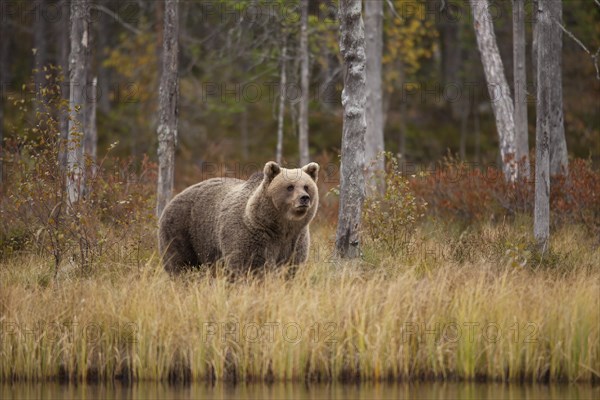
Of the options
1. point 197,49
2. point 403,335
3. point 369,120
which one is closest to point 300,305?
point 403,335

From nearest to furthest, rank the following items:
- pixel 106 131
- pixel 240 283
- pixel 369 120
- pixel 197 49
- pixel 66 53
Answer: pixel 240 283 → pixel 369 120 → pixel 66 53 → pixel 197 49 → pixel 106 131

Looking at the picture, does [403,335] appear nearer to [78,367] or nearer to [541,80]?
[78,367]

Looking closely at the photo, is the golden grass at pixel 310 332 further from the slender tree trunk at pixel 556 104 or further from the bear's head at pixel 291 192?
the slender tree trunk at pixel 556 104

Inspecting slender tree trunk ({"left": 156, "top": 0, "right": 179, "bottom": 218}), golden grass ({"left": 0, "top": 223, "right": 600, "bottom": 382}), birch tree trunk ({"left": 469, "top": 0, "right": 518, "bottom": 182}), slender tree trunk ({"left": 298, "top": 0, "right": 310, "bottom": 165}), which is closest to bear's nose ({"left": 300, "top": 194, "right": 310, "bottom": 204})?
golden grass ({"left": 0, "top": 223, "right": 600, "bottom": 382})

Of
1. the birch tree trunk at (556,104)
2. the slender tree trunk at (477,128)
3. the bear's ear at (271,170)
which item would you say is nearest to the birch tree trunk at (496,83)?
the birch tree trunk at (556,104)

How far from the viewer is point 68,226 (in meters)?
10.9

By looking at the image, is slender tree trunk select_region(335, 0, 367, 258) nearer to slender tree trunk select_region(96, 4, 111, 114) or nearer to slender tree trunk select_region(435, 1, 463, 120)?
slender tree trunk select_region(96, 4, 111, 114)

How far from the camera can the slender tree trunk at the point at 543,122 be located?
437 inches

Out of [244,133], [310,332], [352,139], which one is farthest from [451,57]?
[310,332]

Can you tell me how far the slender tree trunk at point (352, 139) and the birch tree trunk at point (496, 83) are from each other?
5453 millimetres

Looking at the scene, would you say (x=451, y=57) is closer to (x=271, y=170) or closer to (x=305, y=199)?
(x=271, y=170)

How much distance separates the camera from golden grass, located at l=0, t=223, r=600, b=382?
809 centimetres

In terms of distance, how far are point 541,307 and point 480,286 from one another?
1.89 ft

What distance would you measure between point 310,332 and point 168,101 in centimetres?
667
